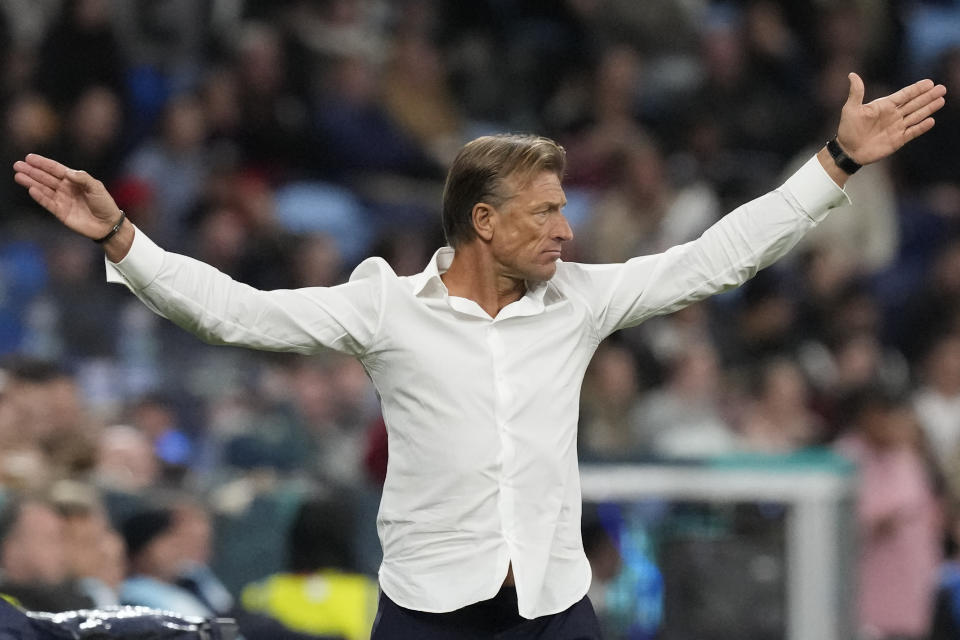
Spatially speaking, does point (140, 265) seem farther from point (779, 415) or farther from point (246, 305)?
point (779, 415)

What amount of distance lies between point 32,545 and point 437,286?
2903mm

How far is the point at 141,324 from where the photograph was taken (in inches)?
381

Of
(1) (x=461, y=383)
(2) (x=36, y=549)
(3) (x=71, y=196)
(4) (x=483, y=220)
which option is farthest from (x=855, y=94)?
(2) (x=36, y=549)

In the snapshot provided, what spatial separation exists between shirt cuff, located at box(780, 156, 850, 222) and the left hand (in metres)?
0.09

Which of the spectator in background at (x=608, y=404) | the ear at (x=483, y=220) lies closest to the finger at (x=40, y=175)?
the ear at (x=483, y=220)

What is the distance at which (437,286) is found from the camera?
12.2 feet

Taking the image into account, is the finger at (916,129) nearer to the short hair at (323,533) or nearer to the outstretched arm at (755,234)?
the outstretched arm at (755,234)

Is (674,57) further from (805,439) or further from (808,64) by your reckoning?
(805,439)

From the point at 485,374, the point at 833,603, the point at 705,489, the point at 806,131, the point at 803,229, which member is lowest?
the point at 833,603

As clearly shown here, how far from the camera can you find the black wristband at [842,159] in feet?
12.5

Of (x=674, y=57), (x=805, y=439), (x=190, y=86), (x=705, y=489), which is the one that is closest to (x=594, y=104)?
(x=674, y=57)

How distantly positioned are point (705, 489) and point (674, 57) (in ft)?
18.6

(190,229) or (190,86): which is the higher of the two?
(190,86)

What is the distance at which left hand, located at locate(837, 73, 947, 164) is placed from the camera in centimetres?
379
